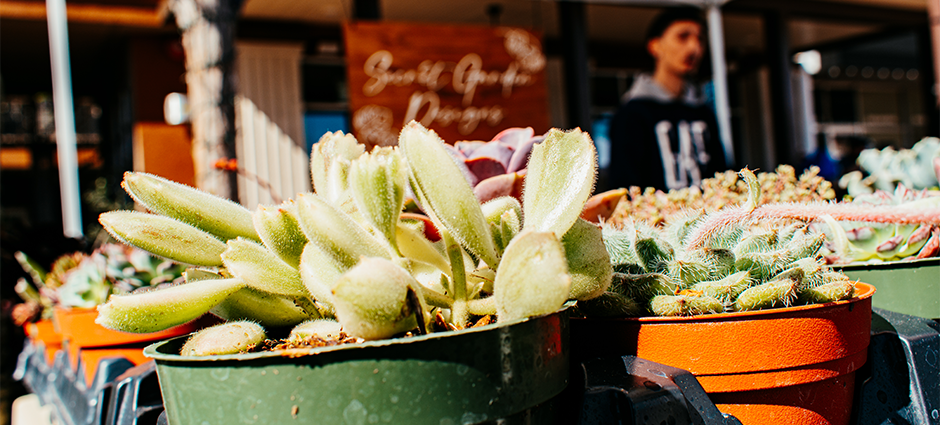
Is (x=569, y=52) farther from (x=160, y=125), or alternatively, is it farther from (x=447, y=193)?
(x=447, y=193)

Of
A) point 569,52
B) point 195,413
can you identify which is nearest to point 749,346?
point 195,413

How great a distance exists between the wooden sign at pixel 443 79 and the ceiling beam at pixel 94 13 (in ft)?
7.25

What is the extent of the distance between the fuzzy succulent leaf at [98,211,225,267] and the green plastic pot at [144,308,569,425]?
0.35 ft

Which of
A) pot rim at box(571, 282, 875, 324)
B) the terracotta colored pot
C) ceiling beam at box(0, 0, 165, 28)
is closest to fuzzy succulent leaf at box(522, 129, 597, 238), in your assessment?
pot rim at box(571, 282, 875, 324)

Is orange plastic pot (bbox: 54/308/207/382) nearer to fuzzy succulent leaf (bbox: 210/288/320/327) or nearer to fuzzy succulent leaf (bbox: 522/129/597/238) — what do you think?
fuzzy succulent leaf (bbox: 210/288/320/327)

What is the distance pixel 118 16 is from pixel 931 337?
587cm

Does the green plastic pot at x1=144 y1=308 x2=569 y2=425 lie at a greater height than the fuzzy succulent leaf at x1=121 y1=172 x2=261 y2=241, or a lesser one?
lesser

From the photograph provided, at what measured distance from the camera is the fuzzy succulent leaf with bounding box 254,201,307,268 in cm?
42

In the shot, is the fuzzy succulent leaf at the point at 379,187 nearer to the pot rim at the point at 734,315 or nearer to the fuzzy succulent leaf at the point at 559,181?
the fuzzy succulent leaf at the point at 559,181

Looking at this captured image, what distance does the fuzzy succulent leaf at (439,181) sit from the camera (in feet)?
1.32

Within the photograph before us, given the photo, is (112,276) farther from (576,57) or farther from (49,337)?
(576,57)

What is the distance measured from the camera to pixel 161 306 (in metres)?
0.42

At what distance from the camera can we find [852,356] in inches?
19.6

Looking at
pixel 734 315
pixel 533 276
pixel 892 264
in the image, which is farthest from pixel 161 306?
pixel 892 264
